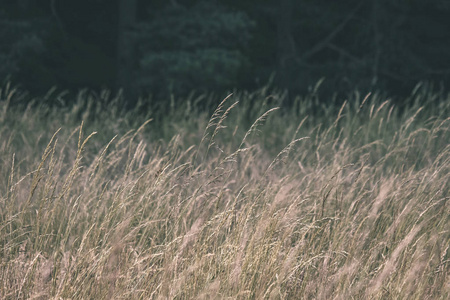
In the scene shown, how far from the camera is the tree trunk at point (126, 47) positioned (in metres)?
11.7

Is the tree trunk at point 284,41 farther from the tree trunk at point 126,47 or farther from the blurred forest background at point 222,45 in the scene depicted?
the tree trunk at point 126,47

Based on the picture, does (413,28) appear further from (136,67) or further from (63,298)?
(63,298)

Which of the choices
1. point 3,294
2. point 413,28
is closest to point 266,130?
point 3,294

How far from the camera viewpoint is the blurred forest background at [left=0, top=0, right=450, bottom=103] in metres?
11.2

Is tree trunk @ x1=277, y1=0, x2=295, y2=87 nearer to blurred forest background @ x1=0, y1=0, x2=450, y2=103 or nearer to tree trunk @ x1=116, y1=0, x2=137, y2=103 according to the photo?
blurred forest background @ x1=0, y1=0, x2=450, y2=103

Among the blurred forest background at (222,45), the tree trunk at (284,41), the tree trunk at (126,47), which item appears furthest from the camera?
the tree trunk at (284,41)

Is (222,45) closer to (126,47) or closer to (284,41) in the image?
(284,41)

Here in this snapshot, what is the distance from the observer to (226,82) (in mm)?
11289

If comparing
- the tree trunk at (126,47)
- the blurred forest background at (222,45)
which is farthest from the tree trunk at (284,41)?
the tree trunk at (126,47)

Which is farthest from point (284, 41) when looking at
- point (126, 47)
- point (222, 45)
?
point (126, 47)

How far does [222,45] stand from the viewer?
42.4 feet

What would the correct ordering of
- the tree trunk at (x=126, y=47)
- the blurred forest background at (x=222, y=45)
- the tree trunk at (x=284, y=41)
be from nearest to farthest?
the blurred forest background at (x=222, y=45) < the tree trunk at (x=126, y=47) < the tree trunk at (x=284, y=41)

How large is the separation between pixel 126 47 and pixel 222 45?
217 centimetres

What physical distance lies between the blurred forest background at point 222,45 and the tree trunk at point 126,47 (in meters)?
0.02
